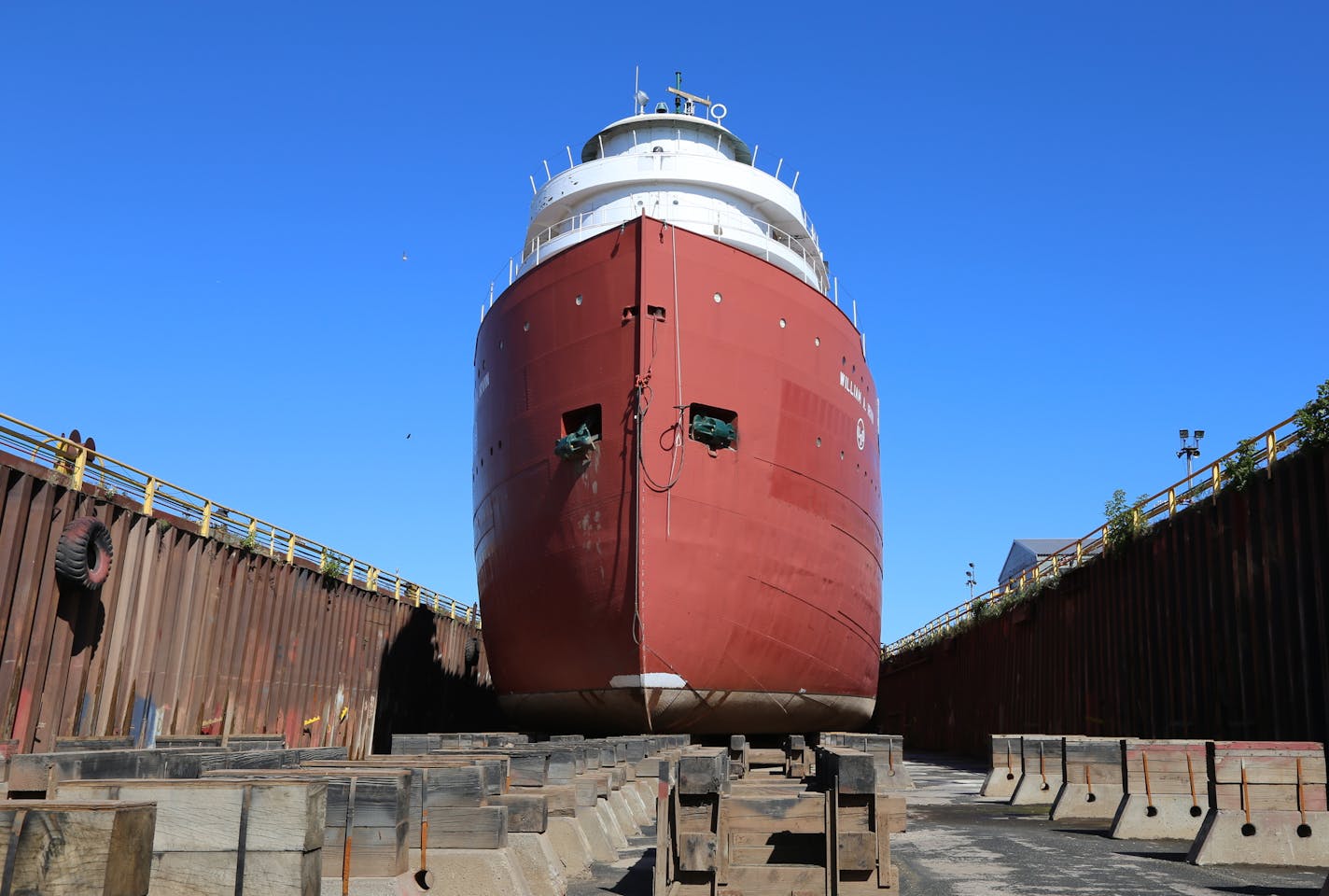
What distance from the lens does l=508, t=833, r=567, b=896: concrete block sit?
19.3 ft

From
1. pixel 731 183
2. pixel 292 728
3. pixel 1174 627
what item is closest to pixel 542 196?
pixel 731 183

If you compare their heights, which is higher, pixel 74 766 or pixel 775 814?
pixel 74 766

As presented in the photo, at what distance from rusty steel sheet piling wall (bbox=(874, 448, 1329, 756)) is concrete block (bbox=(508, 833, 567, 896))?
34.0 ft

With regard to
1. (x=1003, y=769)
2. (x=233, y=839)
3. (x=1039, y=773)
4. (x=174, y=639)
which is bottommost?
(x=1003, y=769)

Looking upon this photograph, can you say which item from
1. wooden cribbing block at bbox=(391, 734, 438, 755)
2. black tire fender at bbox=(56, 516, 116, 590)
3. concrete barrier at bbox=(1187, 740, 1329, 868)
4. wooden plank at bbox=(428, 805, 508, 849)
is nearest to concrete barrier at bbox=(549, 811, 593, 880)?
wooden plank at bbox=(428, 805, 508, 849)

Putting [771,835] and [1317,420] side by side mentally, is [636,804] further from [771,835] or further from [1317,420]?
[1317,420]

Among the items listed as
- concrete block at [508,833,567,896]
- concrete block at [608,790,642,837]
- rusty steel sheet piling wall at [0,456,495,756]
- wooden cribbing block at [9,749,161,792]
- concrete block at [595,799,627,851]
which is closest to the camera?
wooden cribbing block at [9,749,161,792]

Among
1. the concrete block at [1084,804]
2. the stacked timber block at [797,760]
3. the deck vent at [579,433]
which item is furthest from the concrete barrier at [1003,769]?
the deck vent at [579,433]

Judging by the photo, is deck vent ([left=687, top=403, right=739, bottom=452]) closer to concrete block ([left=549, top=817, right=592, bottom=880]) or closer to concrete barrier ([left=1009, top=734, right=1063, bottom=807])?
concrete barrier ([left=1009, top=734, right=1063, bottom=807])

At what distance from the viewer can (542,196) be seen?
23.3 metres

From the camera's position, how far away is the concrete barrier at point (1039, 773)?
13797 mm

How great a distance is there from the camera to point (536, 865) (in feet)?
19.5

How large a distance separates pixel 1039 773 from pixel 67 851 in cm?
1357

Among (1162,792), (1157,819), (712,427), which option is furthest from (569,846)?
(712,427)
